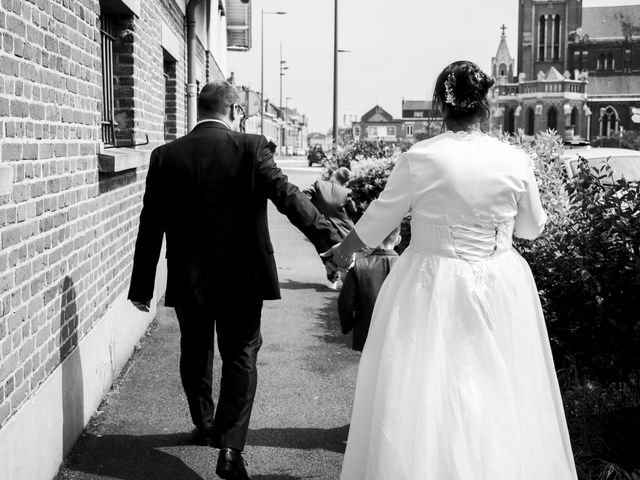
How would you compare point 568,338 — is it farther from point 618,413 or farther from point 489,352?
point 489,352

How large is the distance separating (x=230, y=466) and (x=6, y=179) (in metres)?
1.82

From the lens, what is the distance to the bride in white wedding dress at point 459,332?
3430mm

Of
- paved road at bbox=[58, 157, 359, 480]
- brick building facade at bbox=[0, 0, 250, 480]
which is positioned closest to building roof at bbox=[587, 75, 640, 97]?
paved road at bbox=[58, 157, 359, 480]

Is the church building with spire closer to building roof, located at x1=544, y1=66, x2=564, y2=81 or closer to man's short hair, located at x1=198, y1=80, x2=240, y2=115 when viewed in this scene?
building roof, located at x1=544, y1=66, x2=564, y2=81

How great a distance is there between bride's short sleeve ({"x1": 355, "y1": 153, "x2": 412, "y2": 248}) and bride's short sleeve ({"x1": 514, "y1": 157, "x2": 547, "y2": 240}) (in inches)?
20.3

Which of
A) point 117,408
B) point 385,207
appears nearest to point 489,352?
point 385,207

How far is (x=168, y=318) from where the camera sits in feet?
28.1

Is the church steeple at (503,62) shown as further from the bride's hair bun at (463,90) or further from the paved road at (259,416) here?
the bride's hair bun at (463,90)

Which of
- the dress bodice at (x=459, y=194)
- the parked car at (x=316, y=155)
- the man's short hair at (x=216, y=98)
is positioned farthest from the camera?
the parked car at (x=316, y=155)

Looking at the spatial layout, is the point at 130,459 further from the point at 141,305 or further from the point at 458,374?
the point at 458,374

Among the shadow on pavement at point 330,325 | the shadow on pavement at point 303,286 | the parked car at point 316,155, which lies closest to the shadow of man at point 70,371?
the shadow on pavement at point 330,325

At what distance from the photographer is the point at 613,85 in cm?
11294

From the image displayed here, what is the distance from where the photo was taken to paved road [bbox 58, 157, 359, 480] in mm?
4609

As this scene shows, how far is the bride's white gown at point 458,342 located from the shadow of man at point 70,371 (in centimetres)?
176
